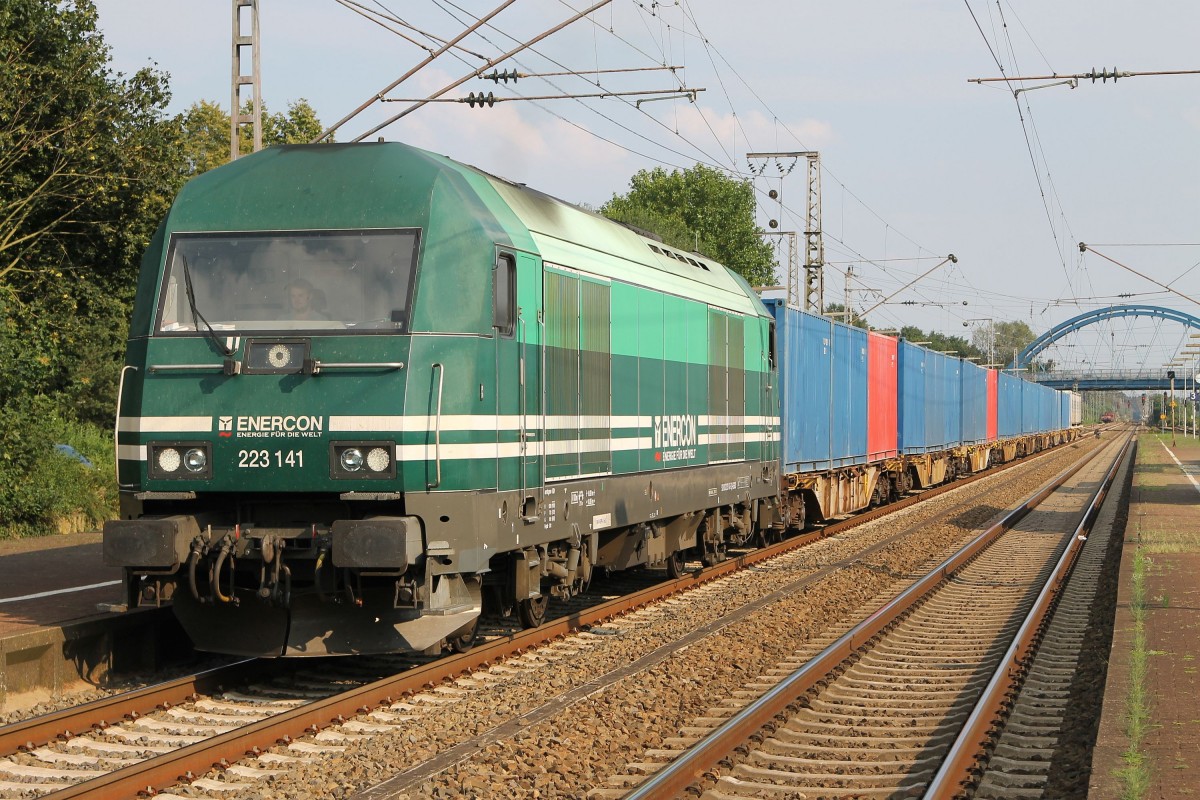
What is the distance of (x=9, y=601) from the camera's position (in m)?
11.5

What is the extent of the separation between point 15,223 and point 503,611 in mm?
16597

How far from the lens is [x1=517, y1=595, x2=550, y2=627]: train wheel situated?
1143 cm

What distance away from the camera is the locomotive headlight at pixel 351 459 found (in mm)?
8875

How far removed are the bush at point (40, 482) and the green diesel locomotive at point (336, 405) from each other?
10.4 meters

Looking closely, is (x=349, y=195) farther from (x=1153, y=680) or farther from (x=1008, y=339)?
(x=1008, y=339)

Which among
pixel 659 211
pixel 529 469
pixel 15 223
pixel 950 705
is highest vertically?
pixel 659 211

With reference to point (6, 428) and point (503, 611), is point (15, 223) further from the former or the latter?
point (503, 611)

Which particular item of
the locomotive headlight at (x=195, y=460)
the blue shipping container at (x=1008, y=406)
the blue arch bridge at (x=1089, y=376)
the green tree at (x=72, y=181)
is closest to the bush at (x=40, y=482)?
the green tree at (x=72, y=181)

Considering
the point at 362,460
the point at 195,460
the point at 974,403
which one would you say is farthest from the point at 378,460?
the point at 974,403

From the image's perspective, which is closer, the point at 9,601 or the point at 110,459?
the point at 9,601

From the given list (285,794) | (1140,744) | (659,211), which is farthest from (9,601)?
(659,211)

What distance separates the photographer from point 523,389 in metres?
10.1

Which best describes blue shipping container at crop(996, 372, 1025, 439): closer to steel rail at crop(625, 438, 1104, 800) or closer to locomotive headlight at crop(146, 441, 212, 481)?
steel rail at crop(625, 438, 1104, 800)

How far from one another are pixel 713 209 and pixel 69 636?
72933 mm
